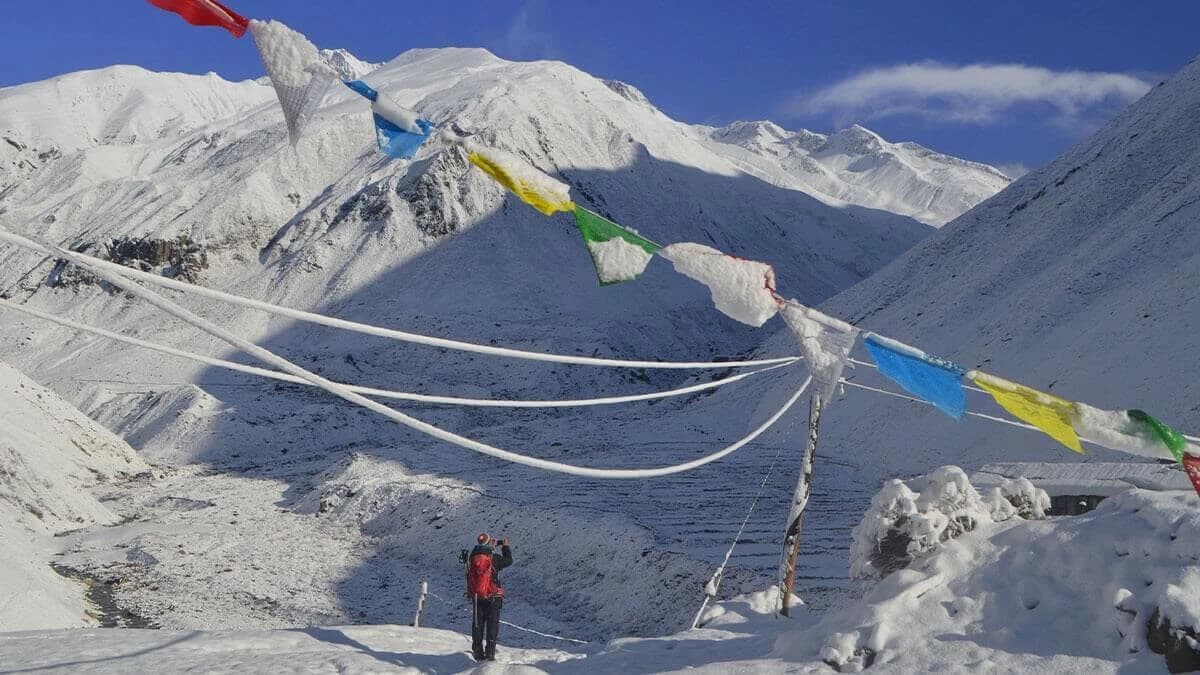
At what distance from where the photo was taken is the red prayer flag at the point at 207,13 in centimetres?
591

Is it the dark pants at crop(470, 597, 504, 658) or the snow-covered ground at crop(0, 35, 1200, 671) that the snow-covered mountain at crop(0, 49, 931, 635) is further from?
the dark pants at crop(470, 597, 504, 658)

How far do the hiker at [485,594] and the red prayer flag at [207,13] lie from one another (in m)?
6.79

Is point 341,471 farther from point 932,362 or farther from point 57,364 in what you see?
point 57,364

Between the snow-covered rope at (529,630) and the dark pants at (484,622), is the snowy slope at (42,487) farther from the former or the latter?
the dark pants at (484,622)

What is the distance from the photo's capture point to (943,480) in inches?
383

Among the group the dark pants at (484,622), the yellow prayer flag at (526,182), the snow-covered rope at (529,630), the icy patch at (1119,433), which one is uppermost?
the yellow prayer flag at (526,182)

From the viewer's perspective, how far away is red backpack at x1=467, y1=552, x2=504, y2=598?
11062mm

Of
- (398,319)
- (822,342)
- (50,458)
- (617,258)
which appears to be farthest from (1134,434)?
(398,319)

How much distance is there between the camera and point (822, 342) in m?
8.16

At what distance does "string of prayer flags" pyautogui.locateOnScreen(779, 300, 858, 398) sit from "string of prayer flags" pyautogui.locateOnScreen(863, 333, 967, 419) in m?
0.25

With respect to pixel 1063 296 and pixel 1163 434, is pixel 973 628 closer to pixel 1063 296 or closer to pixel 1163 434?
pixel 1163 434

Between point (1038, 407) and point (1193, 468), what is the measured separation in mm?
1504

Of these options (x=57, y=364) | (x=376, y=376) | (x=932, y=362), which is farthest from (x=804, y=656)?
(x=57, y=364)

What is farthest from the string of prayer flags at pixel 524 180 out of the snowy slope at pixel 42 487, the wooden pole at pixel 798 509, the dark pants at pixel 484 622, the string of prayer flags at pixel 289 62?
the snowy slope at pixel 42 487
